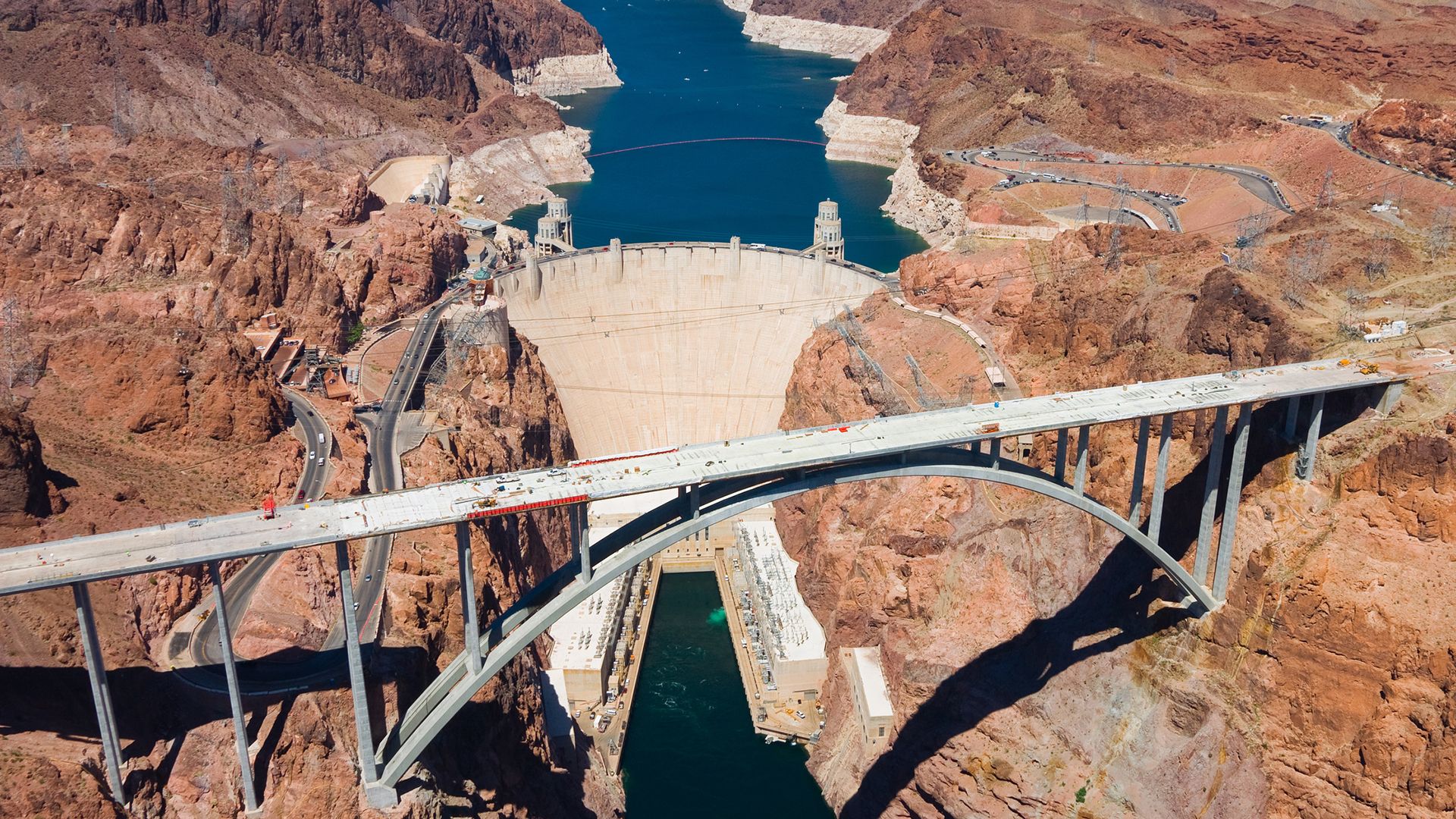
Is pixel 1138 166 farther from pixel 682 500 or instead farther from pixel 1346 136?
pixel 682 500

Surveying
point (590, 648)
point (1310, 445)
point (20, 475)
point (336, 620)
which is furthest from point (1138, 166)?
point (20, 475)

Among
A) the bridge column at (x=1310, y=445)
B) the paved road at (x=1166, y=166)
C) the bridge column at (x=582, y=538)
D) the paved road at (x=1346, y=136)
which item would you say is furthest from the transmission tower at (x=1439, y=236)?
the bridge column at (x=582, y=538)

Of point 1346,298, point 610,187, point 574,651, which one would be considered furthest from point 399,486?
point 610,187

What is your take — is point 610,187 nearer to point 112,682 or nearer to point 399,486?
point 399,486

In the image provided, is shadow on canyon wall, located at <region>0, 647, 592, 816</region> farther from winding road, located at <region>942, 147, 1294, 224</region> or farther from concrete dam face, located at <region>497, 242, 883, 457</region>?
winding road, located at <region>942, 147, 1294, 224</region>

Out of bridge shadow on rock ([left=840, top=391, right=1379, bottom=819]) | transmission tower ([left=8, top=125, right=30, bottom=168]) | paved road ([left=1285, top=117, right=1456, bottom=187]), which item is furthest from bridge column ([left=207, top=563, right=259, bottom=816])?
paved road ([left=1285, top=117, right=1456, bottom=187])

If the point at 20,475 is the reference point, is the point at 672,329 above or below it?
below
